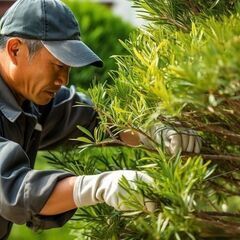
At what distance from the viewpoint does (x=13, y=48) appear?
6.04 ft

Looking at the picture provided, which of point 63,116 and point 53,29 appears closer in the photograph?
point 53,29

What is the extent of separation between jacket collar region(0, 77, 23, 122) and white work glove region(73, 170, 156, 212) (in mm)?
380

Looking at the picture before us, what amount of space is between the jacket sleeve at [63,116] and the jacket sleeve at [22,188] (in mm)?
485

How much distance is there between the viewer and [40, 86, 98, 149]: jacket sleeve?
213cm

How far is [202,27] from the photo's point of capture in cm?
148

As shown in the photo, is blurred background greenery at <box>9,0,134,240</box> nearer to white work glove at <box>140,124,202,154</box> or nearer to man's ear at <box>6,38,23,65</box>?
man's ear at <box>6,38,23,65</box>

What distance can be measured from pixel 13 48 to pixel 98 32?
3259 mm

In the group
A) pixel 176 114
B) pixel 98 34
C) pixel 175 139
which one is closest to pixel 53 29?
pixel 175 139

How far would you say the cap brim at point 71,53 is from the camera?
1.75m

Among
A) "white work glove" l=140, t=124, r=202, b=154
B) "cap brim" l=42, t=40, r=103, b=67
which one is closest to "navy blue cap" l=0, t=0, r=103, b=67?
"cap brim" l=42, t=40, r=103, b=67

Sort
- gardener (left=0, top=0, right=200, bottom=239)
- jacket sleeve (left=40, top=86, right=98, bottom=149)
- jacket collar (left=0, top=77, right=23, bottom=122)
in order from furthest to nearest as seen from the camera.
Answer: jacket sleeve (left=40, top=86, right=98, bottom=149), jacket collar (left=0, top=77, right=23, bottom=122), gardener (left=0, top=0, right=200, bottom=239)

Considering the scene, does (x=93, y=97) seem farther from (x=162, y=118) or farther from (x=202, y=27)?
(x=202, y=27)

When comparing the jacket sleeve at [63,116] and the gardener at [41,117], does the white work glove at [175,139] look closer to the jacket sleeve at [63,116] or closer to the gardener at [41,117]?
the gardener at [41,117]

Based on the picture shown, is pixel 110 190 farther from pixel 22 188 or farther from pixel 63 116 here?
pixel 63 116
